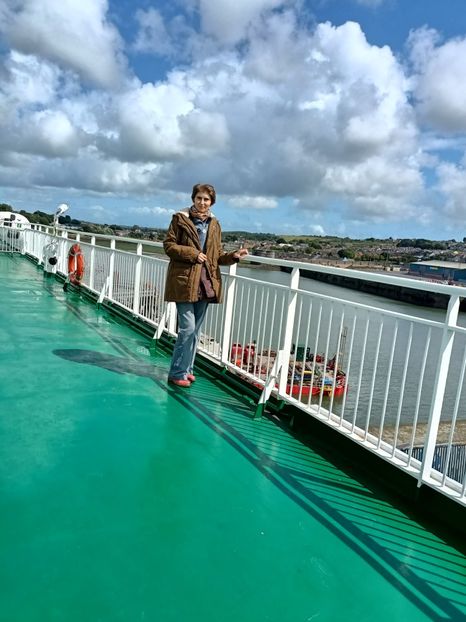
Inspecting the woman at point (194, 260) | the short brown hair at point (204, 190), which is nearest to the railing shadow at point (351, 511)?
the woman at point (194, 260)

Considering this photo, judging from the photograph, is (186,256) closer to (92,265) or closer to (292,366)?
(292,366)

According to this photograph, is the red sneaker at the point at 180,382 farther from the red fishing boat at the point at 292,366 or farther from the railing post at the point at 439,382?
the railing post at the point at 439,382

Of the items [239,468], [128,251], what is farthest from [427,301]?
[239,468]

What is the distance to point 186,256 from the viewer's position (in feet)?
11.0

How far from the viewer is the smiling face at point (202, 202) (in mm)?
3449

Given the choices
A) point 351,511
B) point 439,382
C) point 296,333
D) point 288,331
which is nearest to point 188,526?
point 351,511

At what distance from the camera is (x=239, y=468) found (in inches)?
99.3

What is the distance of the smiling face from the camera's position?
345cm

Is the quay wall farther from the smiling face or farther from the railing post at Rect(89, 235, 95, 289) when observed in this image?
the smiling face

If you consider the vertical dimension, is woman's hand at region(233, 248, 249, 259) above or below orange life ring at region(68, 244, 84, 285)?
above

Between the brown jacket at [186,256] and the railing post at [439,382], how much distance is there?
173 centimetres

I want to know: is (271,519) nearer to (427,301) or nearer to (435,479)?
(435,479)

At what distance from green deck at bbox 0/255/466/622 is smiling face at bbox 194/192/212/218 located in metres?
1.36

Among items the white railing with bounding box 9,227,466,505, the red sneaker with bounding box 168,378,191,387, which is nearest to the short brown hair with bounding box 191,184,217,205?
the white railing with bounding box 9,227,466,505
